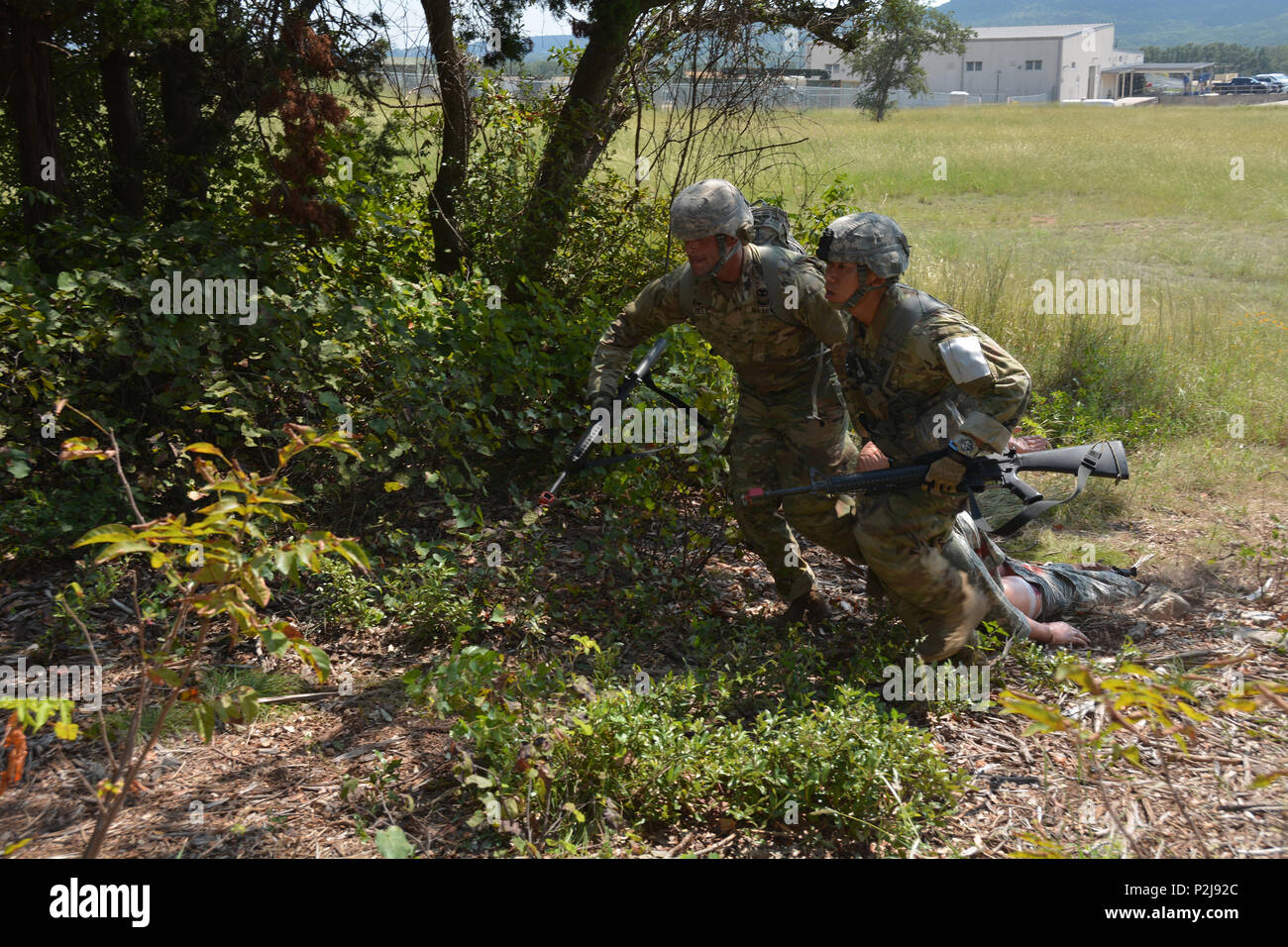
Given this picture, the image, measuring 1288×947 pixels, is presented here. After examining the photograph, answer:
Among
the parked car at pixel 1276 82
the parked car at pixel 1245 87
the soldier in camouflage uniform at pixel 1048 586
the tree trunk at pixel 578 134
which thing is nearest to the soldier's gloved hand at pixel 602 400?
the soldier in camouflage uniform at pixel 1048 586

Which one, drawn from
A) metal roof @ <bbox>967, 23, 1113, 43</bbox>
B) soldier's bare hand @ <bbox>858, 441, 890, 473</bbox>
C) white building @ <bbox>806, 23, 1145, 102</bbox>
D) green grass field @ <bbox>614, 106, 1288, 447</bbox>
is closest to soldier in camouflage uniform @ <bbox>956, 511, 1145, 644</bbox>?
soldier's bare hand @ <bbox>858, 441, 890, 473</bbox>

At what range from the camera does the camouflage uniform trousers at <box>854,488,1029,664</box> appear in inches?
158

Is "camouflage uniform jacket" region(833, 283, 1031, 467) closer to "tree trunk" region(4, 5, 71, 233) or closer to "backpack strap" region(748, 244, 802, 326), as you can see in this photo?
"backpack strap" region(748, 244, 802, 326)

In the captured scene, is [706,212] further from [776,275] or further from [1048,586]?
[1048,586]

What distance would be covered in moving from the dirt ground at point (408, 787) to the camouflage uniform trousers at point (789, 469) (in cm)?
100

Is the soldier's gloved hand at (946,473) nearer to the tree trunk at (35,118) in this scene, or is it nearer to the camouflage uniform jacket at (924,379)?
the camouflage uniform jacket at (924,379)

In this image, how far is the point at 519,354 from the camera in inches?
198

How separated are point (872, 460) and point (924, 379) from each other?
1.55ft

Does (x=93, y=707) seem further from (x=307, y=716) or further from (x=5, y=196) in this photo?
(x=5, y=196)

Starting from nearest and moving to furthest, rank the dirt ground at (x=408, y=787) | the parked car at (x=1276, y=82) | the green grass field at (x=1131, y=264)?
the dirt ground at (x=408, y=787), the green grass field at (x=1131, y=264), the parked car at (x=1276, y=82)

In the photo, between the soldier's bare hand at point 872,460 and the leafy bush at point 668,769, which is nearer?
the leafy bush at point 668,769

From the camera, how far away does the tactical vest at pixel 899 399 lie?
13.2ft

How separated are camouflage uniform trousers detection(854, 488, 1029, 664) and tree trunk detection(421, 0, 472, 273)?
138 inches

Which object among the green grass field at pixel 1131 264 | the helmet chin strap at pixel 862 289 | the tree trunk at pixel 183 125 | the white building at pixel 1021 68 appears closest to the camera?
the helmet chin strap at pixel 862 289
